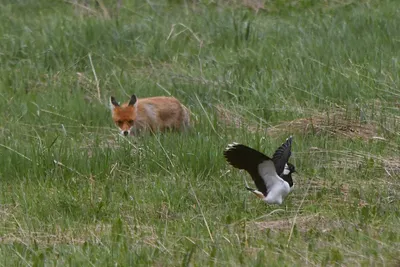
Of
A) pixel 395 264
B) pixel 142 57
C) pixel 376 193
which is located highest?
pixel 395 264

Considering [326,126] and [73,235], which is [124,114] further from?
[73,235]

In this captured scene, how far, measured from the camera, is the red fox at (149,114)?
940cm

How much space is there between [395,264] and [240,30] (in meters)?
7.18

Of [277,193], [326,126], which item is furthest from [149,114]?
[277,193]

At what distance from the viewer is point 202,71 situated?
10.8 m

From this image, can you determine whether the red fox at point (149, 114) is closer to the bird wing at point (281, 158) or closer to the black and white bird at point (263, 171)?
the bird wing at point (281, 158)

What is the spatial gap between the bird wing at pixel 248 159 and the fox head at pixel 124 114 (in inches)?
108

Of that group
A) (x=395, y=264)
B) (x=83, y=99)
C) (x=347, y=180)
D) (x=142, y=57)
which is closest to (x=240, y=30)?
(x=142, y=57)

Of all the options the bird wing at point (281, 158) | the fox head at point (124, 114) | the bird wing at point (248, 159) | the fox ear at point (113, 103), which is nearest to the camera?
the bird wing at point (248, 159)

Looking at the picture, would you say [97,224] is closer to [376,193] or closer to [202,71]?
[376,193]

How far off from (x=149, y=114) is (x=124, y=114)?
41 centimetres

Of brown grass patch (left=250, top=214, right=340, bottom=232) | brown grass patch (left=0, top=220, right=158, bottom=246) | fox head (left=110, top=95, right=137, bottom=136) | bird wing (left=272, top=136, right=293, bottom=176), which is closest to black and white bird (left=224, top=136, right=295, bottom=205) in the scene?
bird wing (left=272, top=136, right=293, bottom=176)

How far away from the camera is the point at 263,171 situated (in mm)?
6684

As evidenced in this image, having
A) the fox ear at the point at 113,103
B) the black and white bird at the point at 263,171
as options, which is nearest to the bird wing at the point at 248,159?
the black and white bird at the point at 263,171
